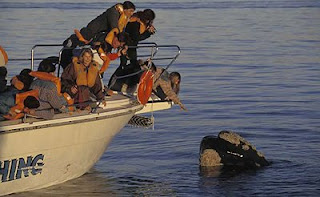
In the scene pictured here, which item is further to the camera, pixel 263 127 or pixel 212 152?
pixel 263 127

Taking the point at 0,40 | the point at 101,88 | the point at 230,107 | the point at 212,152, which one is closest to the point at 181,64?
the point at 230,107

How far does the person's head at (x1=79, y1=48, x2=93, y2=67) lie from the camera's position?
11.9 meters

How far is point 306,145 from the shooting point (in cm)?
1534

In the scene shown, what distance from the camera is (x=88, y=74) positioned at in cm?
1203

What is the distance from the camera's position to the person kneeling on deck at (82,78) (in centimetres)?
1191

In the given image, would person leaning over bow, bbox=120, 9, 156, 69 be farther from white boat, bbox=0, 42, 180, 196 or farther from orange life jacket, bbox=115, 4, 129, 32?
white boat, bbox=0, 42, 180, 196

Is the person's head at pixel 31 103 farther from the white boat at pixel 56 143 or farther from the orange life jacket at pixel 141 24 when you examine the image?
the orange life jacket at pixel 141 24

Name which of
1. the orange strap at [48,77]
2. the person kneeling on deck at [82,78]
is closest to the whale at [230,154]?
the person kneeling on deck at [82,78]

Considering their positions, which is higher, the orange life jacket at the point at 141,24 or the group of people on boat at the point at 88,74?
the orange life jacket at the point at 141,24

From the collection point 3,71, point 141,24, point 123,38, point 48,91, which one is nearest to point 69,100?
point 48,91

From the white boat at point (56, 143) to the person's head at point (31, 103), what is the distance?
0.52 feet

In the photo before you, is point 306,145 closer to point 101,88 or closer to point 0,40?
point 101,88

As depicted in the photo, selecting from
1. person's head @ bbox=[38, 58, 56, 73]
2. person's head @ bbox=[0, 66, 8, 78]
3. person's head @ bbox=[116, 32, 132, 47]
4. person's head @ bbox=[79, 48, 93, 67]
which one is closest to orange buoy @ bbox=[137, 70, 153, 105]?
person's head @ bbox=[116, 32, 132, 47]

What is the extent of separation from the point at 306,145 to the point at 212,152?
2138mm
